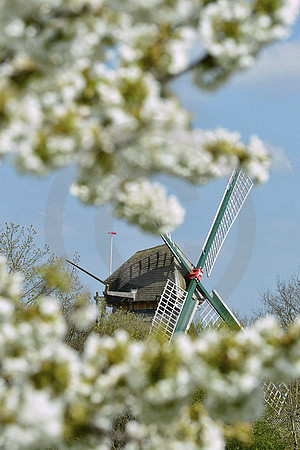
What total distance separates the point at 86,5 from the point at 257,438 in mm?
11931

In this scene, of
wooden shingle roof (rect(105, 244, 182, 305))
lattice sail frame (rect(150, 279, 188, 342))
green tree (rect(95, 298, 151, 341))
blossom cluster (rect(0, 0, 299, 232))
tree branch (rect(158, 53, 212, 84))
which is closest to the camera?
blossom cluster (rect(0, 0, 299, 232))

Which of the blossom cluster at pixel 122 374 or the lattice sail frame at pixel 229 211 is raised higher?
the lattice sail frame at pixel 229 211

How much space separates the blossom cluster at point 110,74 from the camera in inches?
77.9

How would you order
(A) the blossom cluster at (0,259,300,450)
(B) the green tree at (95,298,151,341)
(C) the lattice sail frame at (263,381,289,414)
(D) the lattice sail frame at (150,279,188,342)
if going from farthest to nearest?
1. (B) the green tree at (95,298,151,341)
2. (D) the lattice sail frame at (150,279,188,342)
3. (C) the lattice sail frame at (263,381,289,414)
4. (A) the blossom cluster at (0,259,300,450)

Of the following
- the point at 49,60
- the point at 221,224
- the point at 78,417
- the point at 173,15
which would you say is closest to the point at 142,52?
the point at 173,15

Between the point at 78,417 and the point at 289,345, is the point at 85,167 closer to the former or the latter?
the point at 78,417

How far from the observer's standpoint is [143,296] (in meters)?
18.0

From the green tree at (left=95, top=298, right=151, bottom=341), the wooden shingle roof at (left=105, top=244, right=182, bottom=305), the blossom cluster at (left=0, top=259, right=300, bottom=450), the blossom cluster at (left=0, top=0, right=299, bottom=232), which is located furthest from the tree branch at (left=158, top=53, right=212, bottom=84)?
the wooden shingle roof at (left=105, top=244, right=182, bottom=305)

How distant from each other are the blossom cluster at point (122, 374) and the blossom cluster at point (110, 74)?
79 cm

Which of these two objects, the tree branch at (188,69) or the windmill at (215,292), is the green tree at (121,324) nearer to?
the windmill at (215,292)

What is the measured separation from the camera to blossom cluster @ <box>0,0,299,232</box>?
77.9 inches

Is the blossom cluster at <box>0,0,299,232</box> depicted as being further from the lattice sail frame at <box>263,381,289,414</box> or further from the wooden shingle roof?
the wooden shingle roof

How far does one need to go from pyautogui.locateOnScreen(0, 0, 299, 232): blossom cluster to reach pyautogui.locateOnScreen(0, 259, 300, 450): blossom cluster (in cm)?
79

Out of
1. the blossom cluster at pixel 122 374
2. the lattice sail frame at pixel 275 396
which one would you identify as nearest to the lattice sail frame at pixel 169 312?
the lattice sail frame at pixel 275 396
